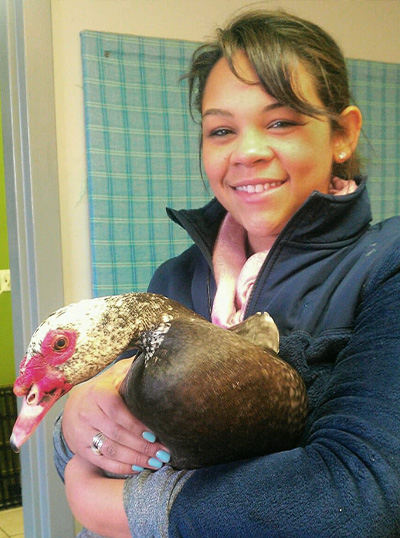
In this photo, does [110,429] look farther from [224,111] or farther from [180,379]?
[224,111]

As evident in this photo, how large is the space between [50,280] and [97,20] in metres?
0.76

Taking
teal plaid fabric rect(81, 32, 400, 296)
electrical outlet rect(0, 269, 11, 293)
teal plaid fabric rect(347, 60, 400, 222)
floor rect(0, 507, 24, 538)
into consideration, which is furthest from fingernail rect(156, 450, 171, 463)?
electrical outlet rect(0, 269, 11, 293)

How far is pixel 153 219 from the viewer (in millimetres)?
1693

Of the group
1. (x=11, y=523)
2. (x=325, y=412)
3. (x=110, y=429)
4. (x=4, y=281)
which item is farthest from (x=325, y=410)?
(x=4, y=281)

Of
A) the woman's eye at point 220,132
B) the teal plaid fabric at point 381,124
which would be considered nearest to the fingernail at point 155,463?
the woman's eye at point 220,132

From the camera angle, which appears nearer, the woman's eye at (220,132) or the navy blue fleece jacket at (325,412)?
the navy blue fleece jacket at (325,412)

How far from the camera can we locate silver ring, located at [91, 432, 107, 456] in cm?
76

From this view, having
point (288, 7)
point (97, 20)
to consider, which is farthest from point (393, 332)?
point (288, 7)

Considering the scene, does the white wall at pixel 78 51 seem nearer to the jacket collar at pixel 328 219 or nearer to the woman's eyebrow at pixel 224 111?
the woman's eyebrow at pixel 224 111

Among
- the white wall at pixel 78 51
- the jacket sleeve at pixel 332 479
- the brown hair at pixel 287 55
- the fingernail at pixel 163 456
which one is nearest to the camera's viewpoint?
the jacket sleeve at pixel 332 479

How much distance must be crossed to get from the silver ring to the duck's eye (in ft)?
0.64

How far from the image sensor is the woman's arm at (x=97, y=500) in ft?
2.24

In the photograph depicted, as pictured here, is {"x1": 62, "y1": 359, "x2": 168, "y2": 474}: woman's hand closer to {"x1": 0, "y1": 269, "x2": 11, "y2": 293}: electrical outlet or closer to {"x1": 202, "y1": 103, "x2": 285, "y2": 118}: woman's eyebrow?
{"x1": 202, "y1": 103, "x2": 285, "y2": 118}: woman's eyebrow

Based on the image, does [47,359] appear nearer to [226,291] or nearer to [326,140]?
[226,291]
